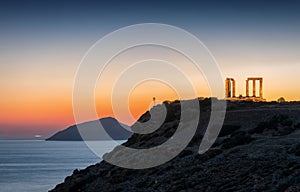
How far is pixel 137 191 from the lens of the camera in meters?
39.4

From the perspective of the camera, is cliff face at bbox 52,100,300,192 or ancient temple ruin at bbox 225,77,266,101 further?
ancient temple ruin at bbox 225,77,266,101

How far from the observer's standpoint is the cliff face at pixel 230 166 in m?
32.9

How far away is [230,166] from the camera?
123 ft

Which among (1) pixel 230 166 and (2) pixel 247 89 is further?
(2) pixel 247 89

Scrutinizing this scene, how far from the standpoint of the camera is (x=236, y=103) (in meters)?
87.6

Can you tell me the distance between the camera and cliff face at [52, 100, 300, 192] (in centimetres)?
3288

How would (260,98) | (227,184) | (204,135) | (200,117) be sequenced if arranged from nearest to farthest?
(227,184) → (204,135) → (200,117) → (260,98)

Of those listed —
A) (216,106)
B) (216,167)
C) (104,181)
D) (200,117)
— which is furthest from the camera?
(216,106)

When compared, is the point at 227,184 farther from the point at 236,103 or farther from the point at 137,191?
the point at 236,103

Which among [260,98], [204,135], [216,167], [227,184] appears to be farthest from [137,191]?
[260,98]

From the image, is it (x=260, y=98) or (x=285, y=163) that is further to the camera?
(x=260, y=98)

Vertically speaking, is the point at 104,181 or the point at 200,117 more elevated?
the point at 200,117

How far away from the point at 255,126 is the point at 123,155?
15.8 meters

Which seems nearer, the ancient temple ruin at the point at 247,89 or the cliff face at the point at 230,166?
the cliff face at the point at 230,166
